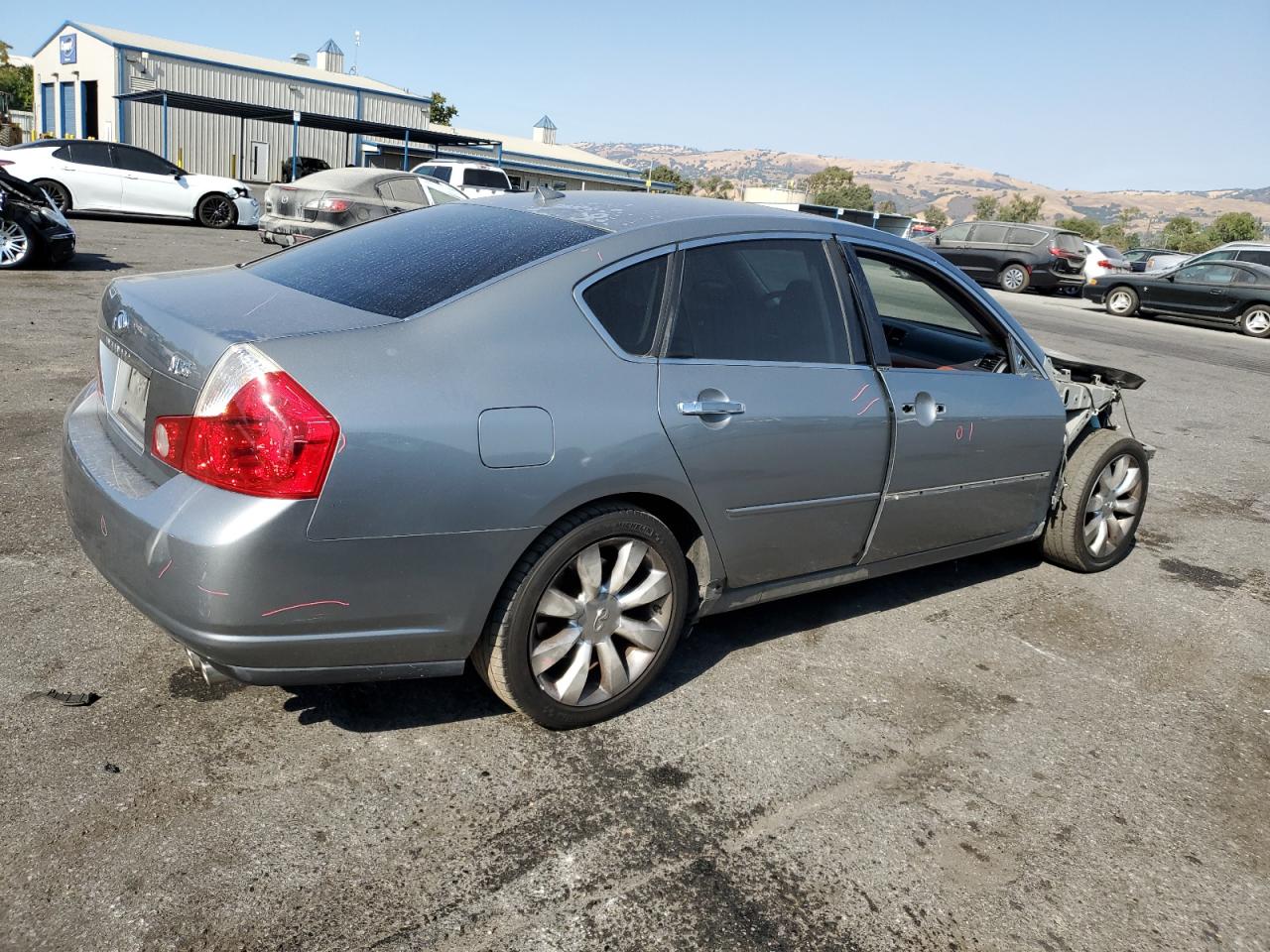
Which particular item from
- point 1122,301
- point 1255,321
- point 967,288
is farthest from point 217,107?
point 967,288

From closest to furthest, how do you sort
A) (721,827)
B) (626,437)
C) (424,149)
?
1. (721,827)
2. (626,437)
3. (424,149)

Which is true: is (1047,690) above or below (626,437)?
below

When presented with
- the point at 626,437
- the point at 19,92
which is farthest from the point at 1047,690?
the point at 19,92

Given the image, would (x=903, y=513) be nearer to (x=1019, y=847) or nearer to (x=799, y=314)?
(x=799, y=314)

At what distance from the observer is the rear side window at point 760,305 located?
338 cm

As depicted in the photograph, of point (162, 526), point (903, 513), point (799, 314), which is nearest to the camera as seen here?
point (162, 526)

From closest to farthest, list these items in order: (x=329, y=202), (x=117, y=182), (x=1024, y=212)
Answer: (x=329, y=202) < (x=117, y=182) < (x=1024, y=212)

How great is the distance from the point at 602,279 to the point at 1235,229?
77698mm

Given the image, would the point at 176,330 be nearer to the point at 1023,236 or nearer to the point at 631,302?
the point at 631,302

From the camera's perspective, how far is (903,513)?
400 cm

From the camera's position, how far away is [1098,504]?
5.09 meters

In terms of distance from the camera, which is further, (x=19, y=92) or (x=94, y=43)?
(x=19, y=92)

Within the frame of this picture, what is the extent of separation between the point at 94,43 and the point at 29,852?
159 ft

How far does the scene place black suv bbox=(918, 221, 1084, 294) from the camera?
82.2 feet
